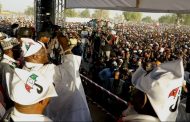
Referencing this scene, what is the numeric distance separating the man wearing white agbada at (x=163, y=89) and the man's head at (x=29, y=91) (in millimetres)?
618

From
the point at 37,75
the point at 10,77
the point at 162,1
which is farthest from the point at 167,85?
the point at 162,1

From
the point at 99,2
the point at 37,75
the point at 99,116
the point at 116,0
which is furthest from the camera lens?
the point at 99,116

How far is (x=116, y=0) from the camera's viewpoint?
5.02 metres

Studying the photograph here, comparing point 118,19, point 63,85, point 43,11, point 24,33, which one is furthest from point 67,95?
point 118,19

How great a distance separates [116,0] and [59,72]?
6.06 ft


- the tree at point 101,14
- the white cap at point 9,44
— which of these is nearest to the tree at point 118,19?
the tree at point 101,14

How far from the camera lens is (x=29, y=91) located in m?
2.36

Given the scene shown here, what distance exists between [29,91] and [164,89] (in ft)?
3.03

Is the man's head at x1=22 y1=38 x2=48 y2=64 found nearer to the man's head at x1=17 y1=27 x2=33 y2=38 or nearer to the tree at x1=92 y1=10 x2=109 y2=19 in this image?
the man's head at x1=17 y1=27 x2=33 y2=38

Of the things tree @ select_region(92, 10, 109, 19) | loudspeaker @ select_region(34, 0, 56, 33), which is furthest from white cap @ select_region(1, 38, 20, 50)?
tree @ select_region(92, 10, 109, 19)

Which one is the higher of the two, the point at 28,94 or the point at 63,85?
the point at 28,94

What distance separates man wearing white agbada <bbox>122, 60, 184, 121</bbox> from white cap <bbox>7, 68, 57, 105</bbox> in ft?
2.04

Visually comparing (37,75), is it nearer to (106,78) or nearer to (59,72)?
(59,72)

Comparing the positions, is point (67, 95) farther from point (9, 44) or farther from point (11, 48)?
point (9, 44)
